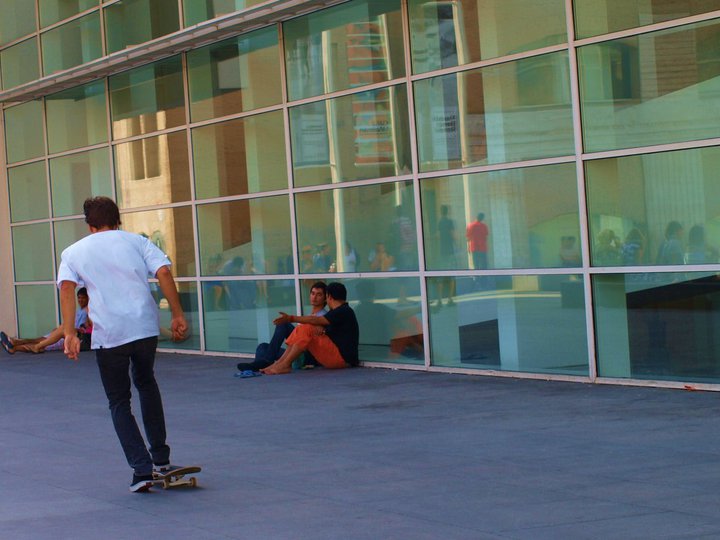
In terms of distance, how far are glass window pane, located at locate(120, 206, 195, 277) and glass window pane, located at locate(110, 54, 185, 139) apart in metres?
1.26

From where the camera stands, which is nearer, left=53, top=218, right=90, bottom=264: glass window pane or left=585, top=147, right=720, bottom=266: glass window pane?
left=585, top=147, right=720, bottom=266: glass window pane

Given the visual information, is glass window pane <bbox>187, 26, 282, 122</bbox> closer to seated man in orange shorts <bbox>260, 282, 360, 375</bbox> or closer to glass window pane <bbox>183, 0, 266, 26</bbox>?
glass window pane <bbox>183, 0, 266, 26</bbox>

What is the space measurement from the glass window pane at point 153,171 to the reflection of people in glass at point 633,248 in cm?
815

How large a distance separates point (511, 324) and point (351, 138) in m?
3.39

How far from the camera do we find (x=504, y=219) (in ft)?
43.2

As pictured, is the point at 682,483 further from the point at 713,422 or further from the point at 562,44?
the point at 562,44

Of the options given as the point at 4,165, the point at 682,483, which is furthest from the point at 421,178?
the point at 4,165

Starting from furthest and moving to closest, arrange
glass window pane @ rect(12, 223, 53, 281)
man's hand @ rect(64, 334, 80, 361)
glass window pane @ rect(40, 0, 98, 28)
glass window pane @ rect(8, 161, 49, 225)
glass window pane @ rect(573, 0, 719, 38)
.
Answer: glass window pane @ rect(12, 223, 53, 281)
glass window pane @ rect(8, 161, 49, 225)
glass window pane @ rect(40, 0, 98, 28)
glass window pane @ rect(573, 0, 719, 38)
man's hand @ rect(64, 334, 80, 361)

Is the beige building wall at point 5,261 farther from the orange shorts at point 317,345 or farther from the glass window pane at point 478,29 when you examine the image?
the glass window pane at point 478,29

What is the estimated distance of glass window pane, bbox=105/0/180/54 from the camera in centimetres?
1817

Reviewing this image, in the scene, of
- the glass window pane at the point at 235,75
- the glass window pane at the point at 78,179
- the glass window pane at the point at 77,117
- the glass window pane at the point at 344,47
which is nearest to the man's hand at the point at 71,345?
the glass window pane at the point at 344,47

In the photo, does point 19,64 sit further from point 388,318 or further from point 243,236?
point 388,318

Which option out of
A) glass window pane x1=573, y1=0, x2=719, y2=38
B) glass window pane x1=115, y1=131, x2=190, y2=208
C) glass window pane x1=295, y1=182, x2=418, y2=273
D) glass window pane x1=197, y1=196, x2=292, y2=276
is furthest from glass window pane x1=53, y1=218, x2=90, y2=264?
glass window pane x1=573, y1=0, x2=719, y2=38

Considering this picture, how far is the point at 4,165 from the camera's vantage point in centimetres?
2359
